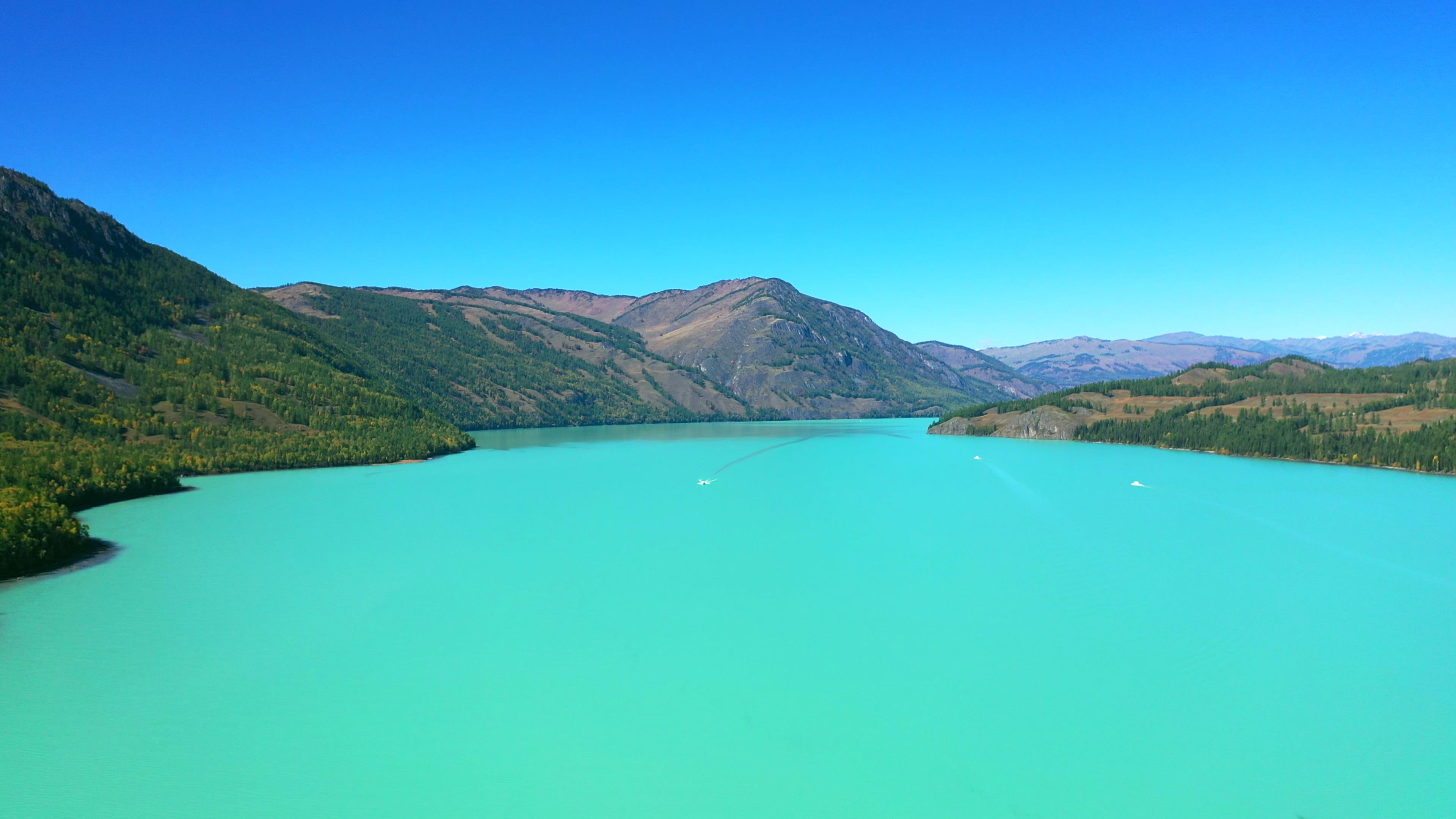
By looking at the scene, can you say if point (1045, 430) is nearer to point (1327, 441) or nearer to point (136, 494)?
point (1327, 441)

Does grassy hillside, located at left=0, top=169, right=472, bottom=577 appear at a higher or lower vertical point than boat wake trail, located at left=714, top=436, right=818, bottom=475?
higher

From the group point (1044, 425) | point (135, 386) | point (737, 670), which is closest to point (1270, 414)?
point (1044, 425)

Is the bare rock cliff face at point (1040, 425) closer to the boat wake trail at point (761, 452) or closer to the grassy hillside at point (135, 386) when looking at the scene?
the boat wake trail at point (761, 452)

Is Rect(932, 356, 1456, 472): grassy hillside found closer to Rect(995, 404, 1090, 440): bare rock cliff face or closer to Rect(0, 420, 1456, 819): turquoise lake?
Rect(995, 404, 1090, 440): bare rock cliff face

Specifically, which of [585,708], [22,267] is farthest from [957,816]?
[22,267]

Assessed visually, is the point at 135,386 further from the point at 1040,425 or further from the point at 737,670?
the point at 1040,425

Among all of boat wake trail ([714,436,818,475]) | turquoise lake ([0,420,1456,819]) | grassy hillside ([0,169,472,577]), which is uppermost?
grassy hillside ([0,169,472,577])

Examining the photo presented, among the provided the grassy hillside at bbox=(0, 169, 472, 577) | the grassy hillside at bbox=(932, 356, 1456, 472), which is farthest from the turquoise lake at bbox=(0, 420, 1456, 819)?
the grassy hillside at bbox=(932, 356, 1456, 472)
